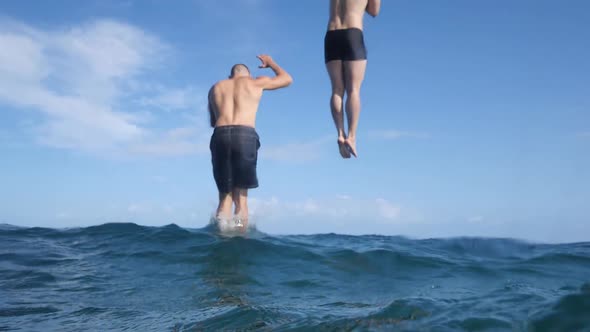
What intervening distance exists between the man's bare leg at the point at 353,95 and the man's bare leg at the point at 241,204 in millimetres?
2657

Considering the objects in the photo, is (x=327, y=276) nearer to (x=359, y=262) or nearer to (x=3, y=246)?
(x=359, y=262)

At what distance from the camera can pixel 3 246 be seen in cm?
766

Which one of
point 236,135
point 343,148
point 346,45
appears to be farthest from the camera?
point 236,135

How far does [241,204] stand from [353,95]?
3025 mm

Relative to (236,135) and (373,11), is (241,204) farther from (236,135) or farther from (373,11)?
(373,11)

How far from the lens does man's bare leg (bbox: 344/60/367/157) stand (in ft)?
19.0

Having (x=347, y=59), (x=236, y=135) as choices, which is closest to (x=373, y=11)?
(x=347, y=59)

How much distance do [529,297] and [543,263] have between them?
2742mm

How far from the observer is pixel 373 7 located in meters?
5.93

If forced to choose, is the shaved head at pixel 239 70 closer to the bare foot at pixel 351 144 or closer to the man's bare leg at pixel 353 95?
the man's bare leg at pixel 353 95

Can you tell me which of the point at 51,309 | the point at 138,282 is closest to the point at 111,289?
the point at 138,282

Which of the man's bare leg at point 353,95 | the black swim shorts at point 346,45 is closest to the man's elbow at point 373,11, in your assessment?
the black swim shorts at point 346,45

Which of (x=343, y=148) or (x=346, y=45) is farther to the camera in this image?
(x=343, y=148)

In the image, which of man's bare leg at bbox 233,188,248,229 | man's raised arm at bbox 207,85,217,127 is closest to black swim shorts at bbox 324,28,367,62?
man's raised arm at bbox 207,85,217,127
